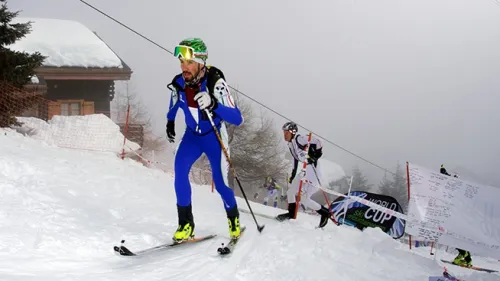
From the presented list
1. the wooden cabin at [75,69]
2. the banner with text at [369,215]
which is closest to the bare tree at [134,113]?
the wooden cabin at [75,69]

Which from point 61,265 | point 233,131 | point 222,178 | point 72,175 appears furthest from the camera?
point 233,131

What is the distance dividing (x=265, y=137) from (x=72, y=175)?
2672cm

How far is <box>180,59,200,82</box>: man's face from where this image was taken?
4.80 meters

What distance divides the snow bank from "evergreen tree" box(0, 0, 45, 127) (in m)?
0.81

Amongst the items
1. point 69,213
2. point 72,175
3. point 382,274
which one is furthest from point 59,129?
point 382,274

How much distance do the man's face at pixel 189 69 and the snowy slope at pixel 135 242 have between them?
1876 millimetres

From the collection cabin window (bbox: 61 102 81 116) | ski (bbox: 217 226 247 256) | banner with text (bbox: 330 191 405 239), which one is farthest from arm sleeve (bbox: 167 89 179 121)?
cabin window (bbox: 61 102 81 116)

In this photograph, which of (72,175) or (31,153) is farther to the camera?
(31,153)

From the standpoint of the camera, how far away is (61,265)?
3797 millimetres

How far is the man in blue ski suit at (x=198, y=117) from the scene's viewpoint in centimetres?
480

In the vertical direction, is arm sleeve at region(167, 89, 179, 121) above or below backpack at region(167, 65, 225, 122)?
below

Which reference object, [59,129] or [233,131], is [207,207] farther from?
[233,131]

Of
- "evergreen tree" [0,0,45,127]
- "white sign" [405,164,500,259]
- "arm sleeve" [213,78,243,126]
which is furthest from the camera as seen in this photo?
"evergreen tree" [0,0,45,127]

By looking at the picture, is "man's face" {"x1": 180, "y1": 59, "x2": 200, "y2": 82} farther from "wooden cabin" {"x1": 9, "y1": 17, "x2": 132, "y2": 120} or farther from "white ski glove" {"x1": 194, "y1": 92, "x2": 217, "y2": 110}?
"wooden cabin" {"x1": 9, "y1": 17, "x2": 132, "y2": 120}
